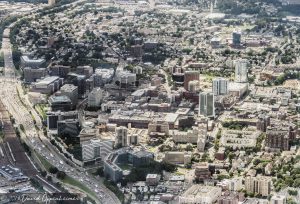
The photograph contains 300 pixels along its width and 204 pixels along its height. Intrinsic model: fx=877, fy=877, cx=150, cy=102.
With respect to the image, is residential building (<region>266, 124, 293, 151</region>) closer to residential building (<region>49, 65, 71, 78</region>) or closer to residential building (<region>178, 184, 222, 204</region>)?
residential building (<region>178, 184, 222, 204</region>)

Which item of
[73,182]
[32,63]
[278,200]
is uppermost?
[32,63]

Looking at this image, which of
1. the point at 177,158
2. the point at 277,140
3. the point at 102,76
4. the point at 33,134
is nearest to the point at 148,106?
the point at 102,76

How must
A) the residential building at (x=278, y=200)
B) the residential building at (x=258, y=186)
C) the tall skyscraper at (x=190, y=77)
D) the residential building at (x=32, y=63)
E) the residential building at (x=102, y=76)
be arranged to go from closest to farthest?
1. the residential building at (x=278, y=200)
2. the residential building at (x=258, y=186)
3. the residential building at (x=102, y=76)
4. the tall skyscraper at (x=190, y=77)
5. the residential building at (x=32, y=63)

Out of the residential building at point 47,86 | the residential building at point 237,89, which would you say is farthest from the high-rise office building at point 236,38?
the residential building at point 47,86

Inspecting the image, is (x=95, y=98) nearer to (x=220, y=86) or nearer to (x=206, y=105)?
(x=206, y=105)

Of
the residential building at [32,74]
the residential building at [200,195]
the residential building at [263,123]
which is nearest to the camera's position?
the residential building at [200,195]

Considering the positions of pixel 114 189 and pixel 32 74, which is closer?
pixel 114 189

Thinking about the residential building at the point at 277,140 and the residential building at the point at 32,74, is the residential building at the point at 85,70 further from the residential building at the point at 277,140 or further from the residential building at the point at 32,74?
the residential building at the point at 277,140
